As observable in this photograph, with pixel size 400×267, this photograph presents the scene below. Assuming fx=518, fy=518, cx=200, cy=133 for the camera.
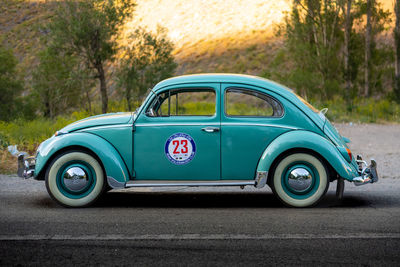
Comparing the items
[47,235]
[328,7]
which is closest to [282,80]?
[328,7]

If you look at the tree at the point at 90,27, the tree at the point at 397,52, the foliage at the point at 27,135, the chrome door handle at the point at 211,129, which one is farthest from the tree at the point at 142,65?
the chrome door handle at the point at 211,129

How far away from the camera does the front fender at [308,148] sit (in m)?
6.21

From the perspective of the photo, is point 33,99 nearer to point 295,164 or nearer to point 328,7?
point 328,7

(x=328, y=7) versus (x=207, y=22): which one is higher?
(x=207, y=22)

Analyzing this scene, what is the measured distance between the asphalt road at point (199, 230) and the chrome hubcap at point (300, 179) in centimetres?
29

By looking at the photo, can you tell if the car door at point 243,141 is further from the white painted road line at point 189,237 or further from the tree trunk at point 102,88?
the tree trunk at point 102,88

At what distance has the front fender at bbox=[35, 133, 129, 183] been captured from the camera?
6.30 meters

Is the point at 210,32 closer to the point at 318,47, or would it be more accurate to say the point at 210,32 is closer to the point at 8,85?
the point at 8,85

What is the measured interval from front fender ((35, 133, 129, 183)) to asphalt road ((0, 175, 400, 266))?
467 millimetres

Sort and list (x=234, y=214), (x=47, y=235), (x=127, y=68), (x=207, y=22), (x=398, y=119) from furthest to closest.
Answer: (x=207, y=22)
(x=127, y=68)
(x=398, y=119)
(x=234, y=214)
(x=47, y=235)

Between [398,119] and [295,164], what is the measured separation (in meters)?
14.9

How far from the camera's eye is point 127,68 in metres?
22.7

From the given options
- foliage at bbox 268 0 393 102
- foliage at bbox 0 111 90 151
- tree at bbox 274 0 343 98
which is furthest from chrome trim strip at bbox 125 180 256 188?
tree at bbox 274 0 343 98

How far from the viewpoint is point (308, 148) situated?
20.4 feet
